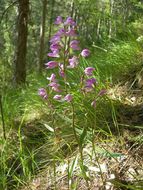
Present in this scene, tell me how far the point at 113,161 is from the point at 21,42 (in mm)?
4959

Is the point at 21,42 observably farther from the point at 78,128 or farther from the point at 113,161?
the point at 113,161

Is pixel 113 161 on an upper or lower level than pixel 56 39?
lower

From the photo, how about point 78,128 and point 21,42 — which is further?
point 21,42

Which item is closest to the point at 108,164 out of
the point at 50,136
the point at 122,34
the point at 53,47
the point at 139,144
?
the point at 139,144

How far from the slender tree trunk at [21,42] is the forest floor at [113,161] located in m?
4.08

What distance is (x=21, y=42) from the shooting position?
6918mm

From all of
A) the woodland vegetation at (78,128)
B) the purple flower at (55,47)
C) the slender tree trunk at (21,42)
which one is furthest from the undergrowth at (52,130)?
the slender tree trunk at (21,42)

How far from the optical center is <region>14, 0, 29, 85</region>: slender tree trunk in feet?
21.8

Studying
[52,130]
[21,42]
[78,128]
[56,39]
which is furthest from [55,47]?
[21,42]

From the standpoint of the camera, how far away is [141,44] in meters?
4.07

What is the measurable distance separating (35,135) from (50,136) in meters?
0.47

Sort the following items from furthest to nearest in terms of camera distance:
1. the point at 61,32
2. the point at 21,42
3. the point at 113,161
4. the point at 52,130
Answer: the point at 21,42
the point at 113,161
the point at 52,130
the point at 61,32

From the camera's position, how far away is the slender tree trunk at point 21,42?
6.64 metres

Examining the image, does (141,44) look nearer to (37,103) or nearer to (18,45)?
(37,103)
